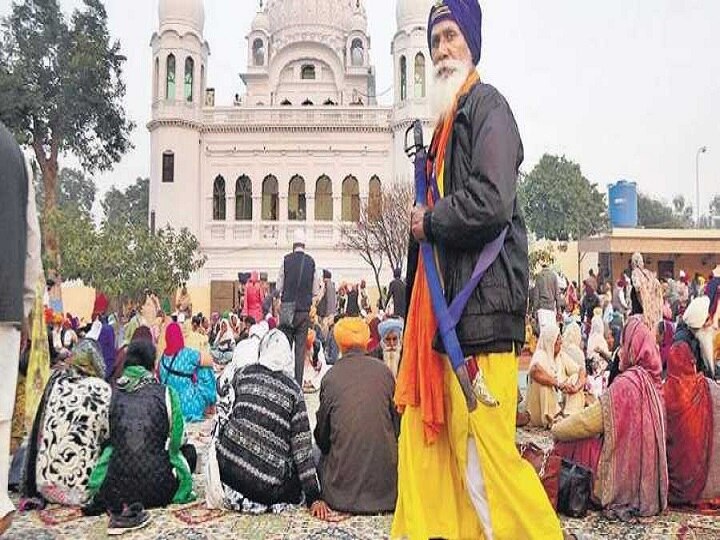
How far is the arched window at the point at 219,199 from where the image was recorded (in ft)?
92.6

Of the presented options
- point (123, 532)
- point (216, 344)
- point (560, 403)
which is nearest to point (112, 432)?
point (123, 532)

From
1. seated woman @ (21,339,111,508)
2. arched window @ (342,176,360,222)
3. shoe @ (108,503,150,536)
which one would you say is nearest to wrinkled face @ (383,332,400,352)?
seated woman @ (21,339,111,508)

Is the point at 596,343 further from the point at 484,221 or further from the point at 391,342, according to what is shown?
the point at 484,221

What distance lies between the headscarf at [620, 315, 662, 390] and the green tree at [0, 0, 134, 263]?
789 inches

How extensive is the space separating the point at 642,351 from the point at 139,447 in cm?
273

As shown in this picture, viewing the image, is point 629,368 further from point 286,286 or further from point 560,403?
point 286,286

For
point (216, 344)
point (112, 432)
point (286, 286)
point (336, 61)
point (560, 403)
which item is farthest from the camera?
point (336, 61)

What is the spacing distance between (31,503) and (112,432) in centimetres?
63

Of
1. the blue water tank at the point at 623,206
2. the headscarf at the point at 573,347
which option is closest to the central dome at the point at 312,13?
the blue water tank at the point at 623,206

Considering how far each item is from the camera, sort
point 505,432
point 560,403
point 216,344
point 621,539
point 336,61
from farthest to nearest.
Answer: point 336,61 < point 216,344 < point 560,403 < point 621,539 < point 505,432

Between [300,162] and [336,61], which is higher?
[336,61]

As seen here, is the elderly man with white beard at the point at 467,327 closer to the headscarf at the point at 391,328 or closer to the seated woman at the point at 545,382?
the seated woman at the point at 545,382

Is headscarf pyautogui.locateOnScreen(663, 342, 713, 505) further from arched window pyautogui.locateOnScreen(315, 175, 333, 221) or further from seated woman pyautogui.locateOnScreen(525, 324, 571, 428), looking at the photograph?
arched window pyautogui.locateOnScreen(315, 175, 333, 221)

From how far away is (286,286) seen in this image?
6695mm
